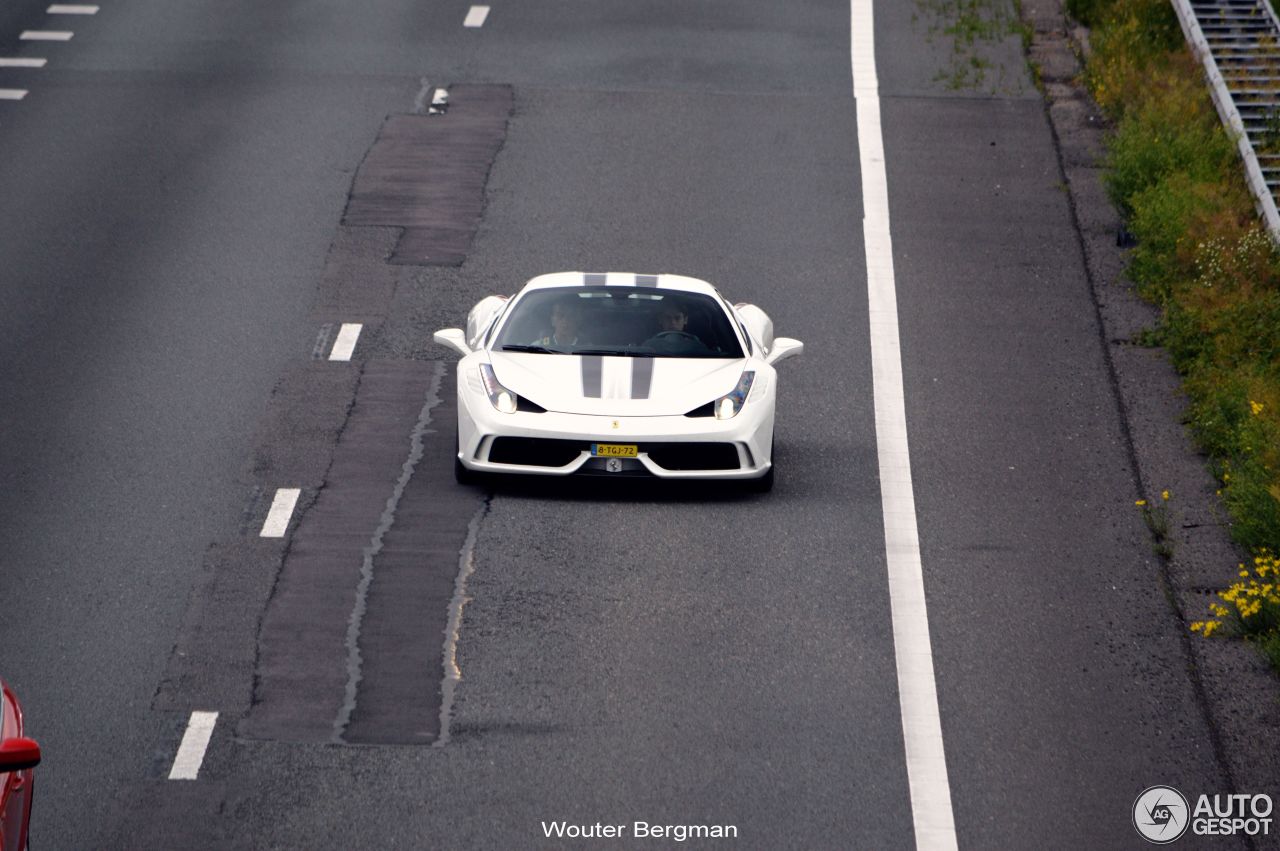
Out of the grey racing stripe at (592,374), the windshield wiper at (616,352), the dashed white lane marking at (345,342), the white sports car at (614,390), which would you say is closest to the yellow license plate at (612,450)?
the white sports car at (614,390)

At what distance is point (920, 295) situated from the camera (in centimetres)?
1644

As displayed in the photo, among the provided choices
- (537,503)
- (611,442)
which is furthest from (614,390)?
(537,503)

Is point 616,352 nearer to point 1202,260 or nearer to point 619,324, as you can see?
point 619,324

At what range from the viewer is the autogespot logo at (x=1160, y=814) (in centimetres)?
883

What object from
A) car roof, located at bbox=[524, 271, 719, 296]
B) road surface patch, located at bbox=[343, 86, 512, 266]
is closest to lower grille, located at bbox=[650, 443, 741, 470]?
car roof, located at bbox=[524, 271, 719, 296]

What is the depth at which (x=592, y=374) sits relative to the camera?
12375mm

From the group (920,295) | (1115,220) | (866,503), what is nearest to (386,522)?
(866,503)

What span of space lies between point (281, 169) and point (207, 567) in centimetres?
862

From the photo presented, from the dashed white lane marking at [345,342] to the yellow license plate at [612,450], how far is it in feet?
11.5

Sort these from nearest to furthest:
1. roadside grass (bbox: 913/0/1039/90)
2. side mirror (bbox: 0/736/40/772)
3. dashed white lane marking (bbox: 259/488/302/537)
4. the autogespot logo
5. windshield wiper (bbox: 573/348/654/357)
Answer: side mirror (bbox: 0/736/40/772)
the autogespot logo
dashed white lane marking (bbox: 259/488/302/537)
windshield wiper (bbox: 573/348/654/357)
roadside grass (bbox: 913/0/1039/90)

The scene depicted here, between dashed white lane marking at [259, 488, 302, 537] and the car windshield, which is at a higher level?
the car windshield

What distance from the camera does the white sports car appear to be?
12.0m

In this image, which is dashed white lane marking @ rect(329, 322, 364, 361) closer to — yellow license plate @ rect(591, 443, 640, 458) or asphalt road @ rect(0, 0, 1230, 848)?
asphalt road @ rect(0, 0, 1230, 848)

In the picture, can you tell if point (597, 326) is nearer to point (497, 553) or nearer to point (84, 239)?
point (497, 553)
